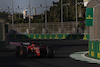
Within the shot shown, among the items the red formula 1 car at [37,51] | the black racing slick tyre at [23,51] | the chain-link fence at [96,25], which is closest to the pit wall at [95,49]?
the chain-link fence at [96,25]

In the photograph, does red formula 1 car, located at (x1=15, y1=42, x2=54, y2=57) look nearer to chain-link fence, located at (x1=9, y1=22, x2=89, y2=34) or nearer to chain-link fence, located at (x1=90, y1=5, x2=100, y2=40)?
chain-link fence, located at (x1=90, y1=5, x2=100, y2=40)

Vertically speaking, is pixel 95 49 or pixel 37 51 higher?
pixel 95 49

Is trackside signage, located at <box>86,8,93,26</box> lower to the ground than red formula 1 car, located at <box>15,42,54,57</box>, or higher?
higher

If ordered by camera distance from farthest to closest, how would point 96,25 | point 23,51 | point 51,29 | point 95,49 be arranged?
point 51,29 < point 23,51 < point 96,25 < point 95,49

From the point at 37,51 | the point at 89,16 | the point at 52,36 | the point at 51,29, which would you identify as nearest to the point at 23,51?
the point at 37,51

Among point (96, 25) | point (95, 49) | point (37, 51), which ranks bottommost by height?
point (37, 51)

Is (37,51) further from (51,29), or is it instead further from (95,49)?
(51,29)

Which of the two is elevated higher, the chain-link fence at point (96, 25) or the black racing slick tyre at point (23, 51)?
the chain-link fence at point (96, 25)

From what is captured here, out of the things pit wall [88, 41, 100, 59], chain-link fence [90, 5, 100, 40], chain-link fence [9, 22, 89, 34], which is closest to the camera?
pit wall [88, 41, 100, 59]

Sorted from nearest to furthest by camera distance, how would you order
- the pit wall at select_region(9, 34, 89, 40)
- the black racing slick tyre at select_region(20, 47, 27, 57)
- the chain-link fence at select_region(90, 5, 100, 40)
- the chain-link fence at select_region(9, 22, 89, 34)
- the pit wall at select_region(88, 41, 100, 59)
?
the pit wall at select_region(88, 41, 100, 59), the chain-link fence at select_region(90, 5, 100, 40), the black racing slick tyre at select_region(20, 47, 27, 57), the pit wall at select_region(9, 34, 89, 40), the chain-link fence at select_region(9, 22, 89, 34)

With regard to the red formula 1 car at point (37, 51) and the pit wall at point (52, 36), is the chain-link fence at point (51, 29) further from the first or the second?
the red formula 1 car at point (37, 51)

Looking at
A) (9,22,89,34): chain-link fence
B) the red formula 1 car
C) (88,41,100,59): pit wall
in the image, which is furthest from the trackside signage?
(9,22,89,34): chain-link fence

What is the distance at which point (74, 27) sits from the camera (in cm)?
7369

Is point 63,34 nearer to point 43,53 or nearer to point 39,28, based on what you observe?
point 39,28
